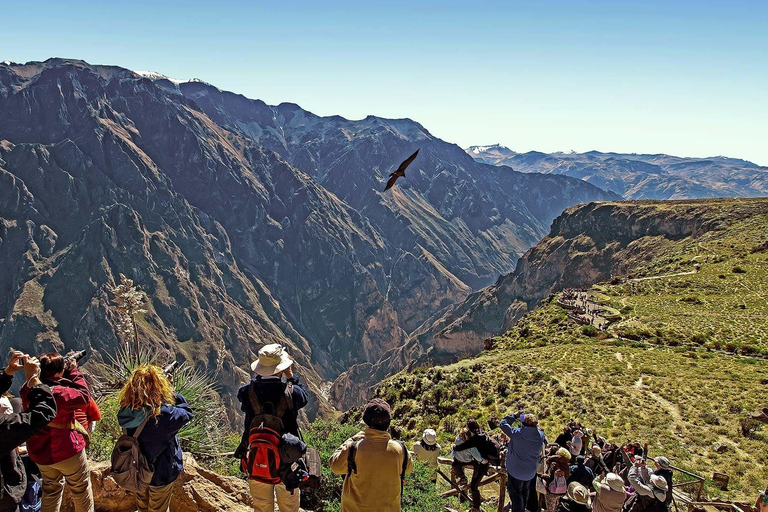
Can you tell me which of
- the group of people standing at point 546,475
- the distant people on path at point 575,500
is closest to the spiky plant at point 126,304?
the group of people standing at point 546,475

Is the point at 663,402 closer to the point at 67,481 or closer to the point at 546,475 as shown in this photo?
the point at 546,475

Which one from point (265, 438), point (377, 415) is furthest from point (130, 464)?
point (377, 415)

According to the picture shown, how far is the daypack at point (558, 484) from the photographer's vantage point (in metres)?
7.48

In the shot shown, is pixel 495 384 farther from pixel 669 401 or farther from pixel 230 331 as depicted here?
pixel 230 331

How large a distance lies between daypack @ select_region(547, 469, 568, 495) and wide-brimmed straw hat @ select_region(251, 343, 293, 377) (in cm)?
510

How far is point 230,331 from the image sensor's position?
183 meters

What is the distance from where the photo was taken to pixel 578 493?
7.46 meters

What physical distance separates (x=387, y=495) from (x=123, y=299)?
16.3 meters

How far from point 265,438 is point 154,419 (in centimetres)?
128

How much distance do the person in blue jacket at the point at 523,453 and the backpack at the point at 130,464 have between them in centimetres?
513

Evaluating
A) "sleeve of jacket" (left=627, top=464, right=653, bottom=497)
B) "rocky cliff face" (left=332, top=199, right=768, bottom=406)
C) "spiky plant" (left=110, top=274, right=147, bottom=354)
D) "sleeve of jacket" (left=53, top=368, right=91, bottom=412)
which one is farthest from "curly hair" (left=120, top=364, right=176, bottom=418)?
"rocky cliff face" (left=332, top=199, right=768, bottom=406)

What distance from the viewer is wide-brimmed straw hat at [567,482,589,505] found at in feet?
24.3

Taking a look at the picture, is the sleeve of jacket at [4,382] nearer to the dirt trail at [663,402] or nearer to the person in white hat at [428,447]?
the person in white hat at [428,447]

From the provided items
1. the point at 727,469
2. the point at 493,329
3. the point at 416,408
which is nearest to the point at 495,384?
the point at 416,408
